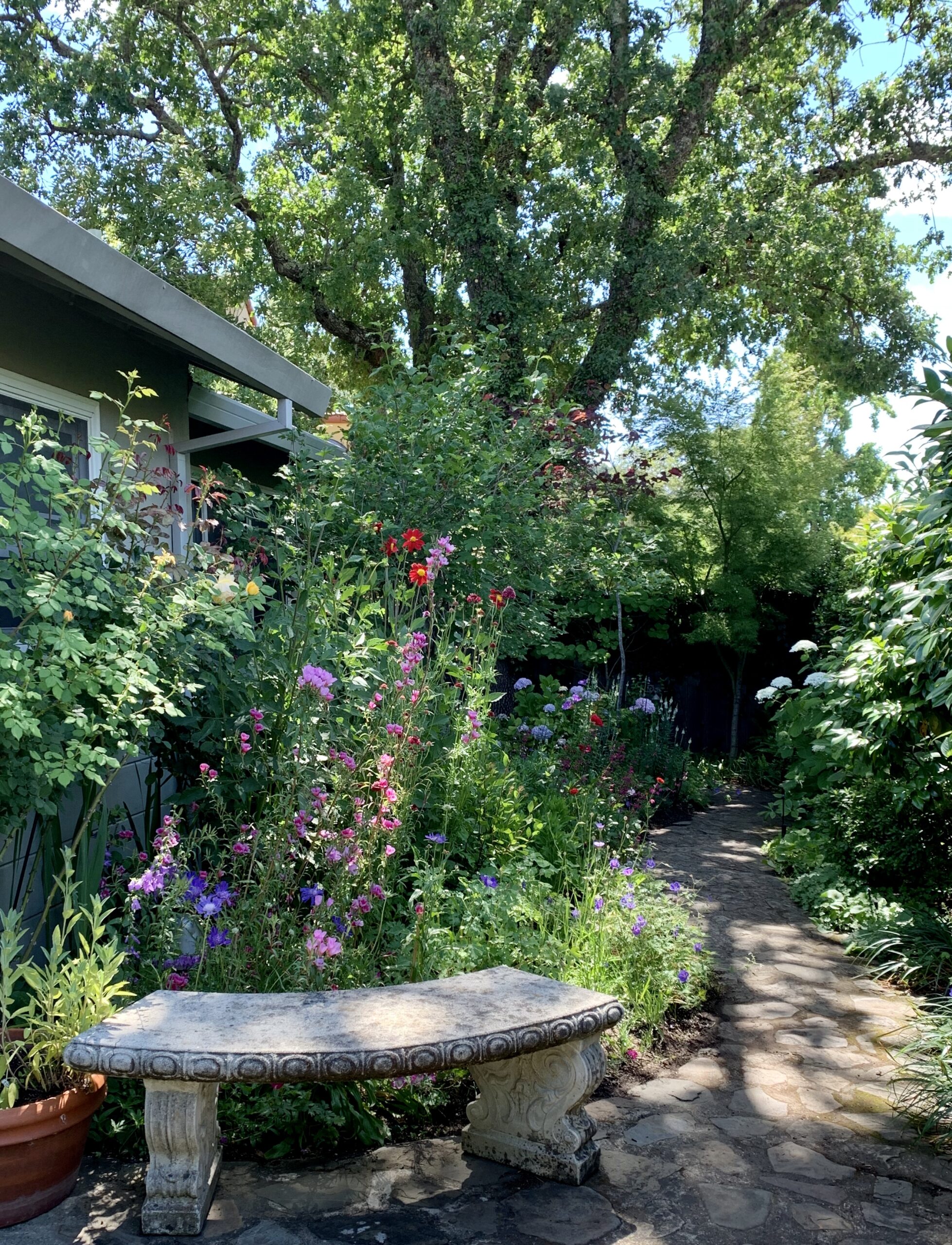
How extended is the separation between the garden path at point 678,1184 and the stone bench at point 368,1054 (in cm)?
10

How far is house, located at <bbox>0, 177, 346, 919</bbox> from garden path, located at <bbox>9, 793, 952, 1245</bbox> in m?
1.45

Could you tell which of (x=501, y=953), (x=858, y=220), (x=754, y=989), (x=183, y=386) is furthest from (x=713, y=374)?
(x=501, y=953)

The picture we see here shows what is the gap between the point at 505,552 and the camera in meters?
6.74

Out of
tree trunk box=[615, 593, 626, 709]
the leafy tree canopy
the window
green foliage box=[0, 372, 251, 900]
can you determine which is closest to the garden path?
green foliage box=[0, 372, 251, 900]

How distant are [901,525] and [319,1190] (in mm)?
3892

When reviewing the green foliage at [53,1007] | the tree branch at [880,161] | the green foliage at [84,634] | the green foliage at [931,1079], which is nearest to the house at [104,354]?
the green foliage at [84,634]

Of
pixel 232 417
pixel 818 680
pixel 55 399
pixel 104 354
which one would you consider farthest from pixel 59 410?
pixel 818 680

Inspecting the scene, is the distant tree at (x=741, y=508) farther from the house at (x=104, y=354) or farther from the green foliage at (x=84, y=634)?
the green foliage at (x=84, y=634)

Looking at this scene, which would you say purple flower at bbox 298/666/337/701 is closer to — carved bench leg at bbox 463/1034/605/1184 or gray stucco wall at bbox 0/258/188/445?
carved bench leg at bbox 463/1034/605/1184

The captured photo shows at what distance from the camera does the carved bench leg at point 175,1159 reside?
2.51 m

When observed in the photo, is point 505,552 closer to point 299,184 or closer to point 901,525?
point 901,525

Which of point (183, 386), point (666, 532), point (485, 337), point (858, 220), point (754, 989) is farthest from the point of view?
point (858, 220)

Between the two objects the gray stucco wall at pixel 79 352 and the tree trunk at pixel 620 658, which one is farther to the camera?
the tree trunk at pixel 620 658

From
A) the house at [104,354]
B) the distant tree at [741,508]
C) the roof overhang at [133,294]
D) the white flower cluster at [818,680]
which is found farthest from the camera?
the distant tree at [741,508]
